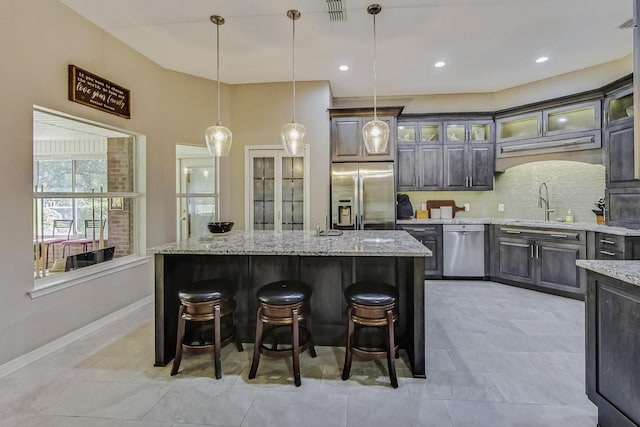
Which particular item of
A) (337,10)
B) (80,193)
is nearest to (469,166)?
(337,10)

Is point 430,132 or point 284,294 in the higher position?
point 430,132

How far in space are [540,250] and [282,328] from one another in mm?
3646

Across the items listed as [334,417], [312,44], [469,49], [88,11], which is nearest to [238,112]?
[312,44]

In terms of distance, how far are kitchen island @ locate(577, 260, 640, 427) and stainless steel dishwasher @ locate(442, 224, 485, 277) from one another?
10.1 feet

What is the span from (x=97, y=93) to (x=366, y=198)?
336 centimetres

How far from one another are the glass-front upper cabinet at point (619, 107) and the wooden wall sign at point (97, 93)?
217 inches

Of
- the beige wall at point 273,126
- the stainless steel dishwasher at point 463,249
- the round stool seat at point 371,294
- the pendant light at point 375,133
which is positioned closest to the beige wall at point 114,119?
the beige wall at point 273,126

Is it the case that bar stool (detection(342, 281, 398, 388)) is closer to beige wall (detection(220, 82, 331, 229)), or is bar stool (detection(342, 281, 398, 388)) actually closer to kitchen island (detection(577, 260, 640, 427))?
kitchen island (detection(577, 260, 640, 427))

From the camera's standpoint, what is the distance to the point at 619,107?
3719 mm

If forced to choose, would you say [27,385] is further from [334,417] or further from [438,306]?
[438,306]

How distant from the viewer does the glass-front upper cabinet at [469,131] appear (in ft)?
16.2

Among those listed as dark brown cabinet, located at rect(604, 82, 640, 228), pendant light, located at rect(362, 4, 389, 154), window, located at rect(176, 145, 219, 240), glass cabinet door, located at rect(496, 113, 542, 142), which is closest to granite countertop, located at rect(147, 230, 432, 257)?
pendant light, located at rect(362, 4, 389, 154)

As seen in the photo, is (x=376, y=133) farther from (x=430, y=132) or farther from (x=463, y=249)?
(x=463, y=249)

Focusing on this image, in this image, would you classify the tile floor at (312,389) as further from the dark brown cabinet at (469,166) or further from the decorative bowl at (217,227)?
the dark brown cabinet at (469,166)
